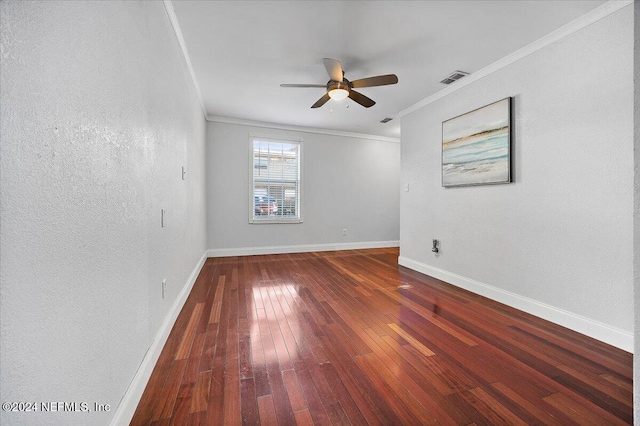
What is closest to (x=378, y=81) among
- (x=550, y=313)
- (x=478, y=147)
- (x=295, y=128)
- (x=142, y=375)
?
(x=478, y=147)

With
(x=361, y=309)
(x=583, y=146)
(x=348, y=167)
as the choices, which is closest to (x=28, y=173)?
(x=361, y=309)

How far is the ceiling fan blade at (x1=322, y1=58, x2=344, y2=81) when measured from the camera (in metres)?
2.39

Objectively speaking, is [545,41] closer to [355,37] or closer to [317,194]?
[355,37]

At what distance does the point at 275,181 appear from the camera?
17.2 ft

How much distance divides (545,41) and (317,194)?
3.97 metres

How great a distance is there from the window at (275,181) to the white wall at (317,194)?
13 cm

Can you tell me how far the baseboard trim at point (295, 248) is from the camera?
488cm

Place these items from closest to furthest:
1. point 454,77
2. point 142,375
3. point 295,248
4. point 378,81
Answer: point 142,375, point 378,81, point 454,77, point 295,248

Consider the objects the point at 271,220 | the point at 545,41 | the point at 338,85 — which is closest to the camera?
the point at 545,41

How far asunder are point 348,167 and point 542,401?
15.8ft

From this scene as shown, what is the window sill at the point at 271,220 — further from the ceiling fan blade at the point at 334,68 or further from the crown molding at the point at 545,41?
the crown molding at the point at 545,41

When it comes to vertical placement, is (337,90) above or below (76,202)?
above

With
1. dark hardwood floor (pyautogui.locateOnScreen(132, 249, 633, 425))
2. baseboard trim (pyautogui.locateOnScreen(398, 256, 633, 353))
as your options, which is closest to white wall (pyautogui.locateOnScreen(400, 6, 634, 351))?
baseboard trim (pyautogui.locateOnScreen(398, 256, 633, 353))

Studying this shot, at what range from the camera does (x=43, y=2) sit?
2.32 feet
